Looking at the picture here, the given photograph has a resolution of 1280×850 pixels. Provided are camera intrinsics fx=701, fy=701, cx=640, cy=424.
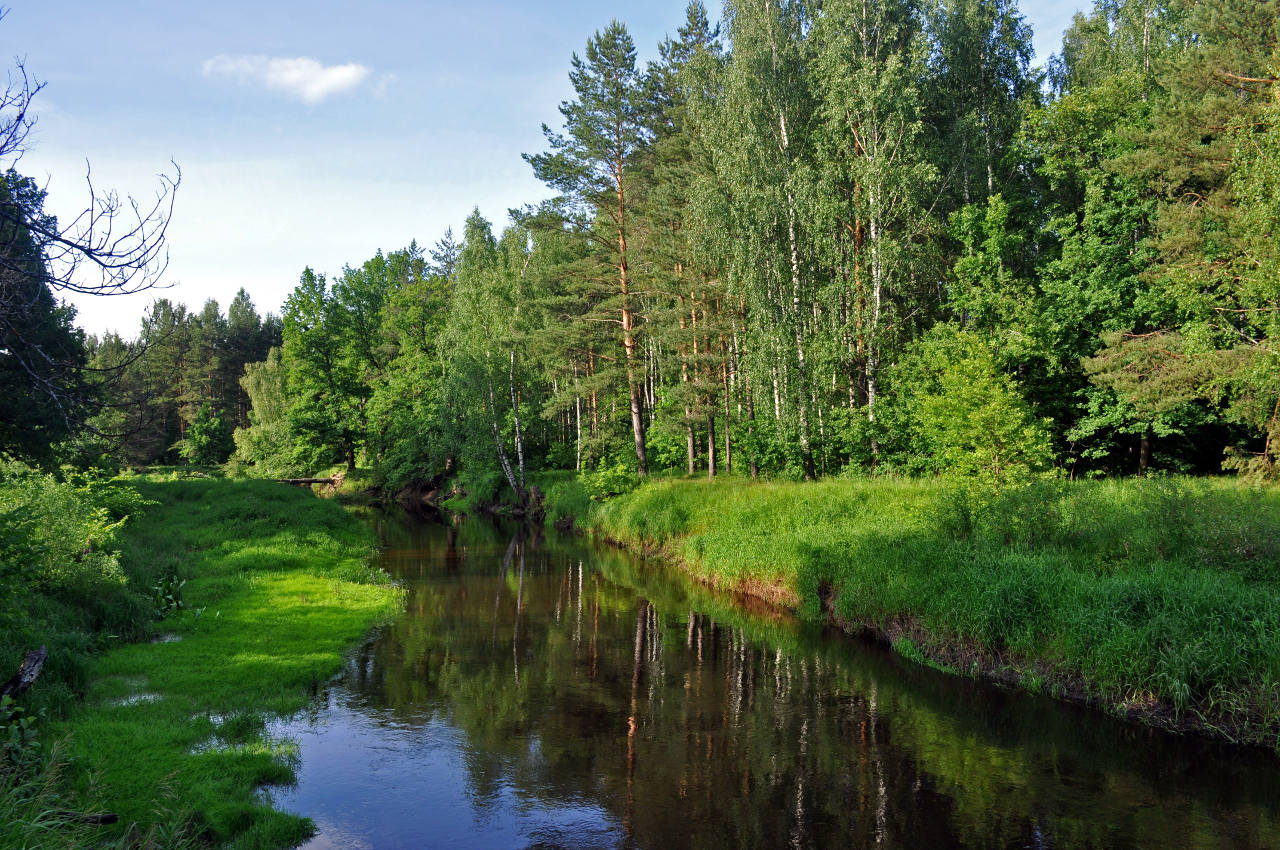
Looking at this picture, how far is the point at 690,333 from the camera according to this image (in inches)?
1210

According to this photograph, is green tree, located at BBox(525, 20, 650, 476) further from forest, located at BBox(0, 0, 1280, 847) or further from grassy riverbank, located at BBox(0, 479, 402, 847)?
grassy riverbank, located at BBox(0, 479, 402, 847)

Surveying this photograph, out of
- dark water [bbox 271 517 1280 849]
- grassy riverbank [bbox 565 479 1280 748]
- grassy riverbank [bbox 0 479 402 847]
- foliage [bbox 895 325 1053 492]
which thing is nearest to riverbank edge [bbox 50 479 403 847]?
grassy riverbank [bbox 0 479 402 847]

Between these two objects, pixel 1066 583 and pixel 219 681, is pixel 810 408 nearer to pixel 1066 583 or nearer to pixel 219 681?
pixel 1066 583

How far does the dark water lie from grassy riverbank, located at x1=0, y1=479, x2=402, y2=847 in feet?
2.62

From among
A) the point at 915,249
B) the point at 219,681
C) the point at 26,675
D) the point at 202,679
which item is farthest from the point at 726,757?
the point at 915,249

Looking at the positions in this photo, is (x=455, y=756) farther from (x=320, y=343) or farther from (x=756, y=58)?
(x=320, y=343)

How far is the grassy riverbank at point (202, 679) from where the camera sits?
782 centimetres

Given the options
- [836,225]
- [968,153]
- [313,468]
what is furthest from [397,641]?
[313,468]

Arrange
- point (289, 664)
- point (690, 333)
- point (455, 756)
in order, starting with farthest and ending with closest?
point (690, 333) < point (289, 664) < point (455, 756)

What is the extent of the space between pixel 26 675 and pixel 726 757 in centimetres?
930

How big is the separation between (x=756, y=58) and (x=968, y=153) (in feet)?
39.2

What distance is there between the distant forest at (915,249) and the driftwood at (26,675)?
665cm

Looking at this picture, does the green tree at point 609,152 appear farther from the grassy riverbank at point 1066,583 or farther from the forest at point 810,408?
the grassy riverbank at point 1066,583

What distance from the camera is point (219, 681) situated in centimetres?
1219
